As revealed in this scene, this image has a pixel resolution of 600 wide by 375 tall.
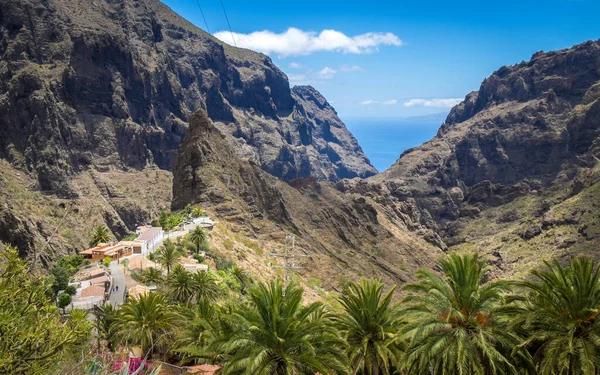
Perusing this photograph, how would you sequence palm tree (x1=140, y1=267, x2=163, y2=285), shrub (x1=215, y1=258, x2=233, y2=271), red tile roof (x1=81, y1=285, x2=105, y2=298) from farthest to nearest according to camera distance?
shrub (x1=215, y1=258, x2=233, y2=271) < palm tree (x1=140, y1=267, x2=163, y2=285) < red tile roof (x1=81, y1=285, x2=105, y2=298)

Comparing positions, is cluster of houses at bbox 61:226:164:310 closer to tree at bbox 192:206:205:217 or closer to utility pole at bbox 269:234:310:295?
tree at bbox 192:206:205:217

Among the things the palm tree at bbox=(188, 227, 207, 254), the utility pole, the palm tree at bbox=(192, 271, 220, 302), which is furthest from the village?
the utility pole

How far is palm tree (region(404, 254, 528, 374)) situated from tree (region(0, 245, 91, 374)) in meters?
12.5

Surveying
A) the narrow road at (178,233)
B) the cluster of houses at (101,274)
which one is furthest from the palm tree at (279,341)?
the narrow road at (178,233)

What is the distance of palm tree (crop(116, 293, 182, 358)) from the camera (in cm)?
2869

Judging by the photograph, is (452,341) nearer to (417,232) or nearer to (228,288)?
(228,288)

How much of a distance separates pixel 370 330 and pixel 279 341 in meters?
5.11

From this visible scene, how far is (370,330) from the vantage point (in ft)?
75.4

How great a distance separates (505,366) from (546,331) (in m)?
2.06

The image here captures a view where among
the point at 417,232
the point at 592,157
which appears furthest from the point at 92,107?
the point at 592,157

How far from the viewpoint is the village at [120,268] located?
4506cm

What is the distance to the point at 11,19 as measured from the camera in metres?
174

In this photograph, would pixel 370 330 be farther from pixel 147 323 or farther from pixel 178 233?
pixel 178 233

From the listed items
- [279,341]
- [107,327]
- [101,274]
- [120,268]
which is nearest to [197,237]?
[120,268]
